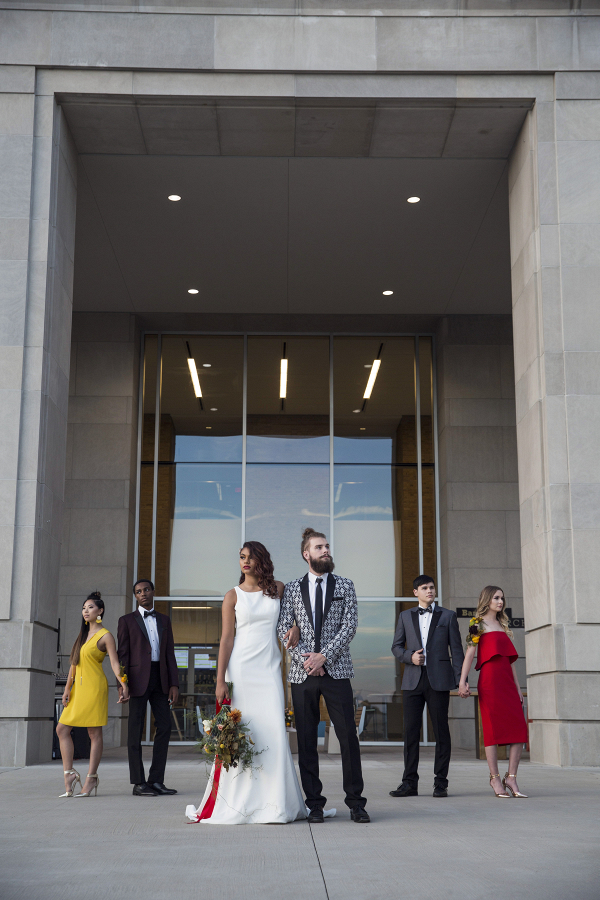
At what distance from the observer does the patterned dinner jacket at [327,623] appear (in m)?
6.25

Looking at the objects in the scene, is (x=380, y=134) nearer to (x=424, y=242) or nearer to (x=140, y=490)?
(x=424, y=242)

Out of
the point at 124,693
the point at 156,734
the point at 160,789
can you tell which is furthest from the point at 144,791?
the point at 124,693

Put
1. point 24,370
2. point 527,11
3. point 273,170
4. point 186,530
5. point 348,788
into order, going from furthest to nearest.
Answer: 1. point 186,530
2. point 273,170
3. point 527,11
4. point 24,370
5. point 348,788

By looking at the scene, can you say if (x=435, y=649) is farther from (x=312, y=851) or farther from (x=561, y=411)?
(x=561, y=411)

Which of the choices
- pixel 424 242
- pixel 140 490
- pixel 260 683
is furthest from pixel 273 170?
pixel 260 683

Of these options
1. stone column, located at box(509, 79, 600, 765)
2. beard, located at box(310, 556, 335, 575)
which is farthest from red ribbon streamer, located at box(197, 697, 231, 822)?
stone column, located at box(509, 79, 600, 765)

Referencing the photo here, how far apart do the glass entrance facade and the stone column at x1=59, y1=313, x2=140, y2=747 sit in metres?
0.71

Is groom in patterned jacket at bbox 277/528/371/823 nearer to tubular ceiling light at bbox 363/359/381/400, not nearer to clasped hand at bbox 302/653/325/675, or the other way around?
clasped hand at bbox 302/653/325/675

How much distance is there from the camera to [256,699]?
6.34 metres

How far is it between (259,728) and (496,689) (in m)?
2.41

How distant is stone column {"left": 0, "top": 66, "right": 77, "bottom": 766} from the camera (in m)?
10.9

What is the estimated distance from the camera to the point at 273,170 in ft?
46.4

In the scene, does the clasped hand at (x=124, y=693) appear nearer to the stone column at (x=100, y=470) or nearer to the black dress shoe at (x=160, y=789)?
the black dress shoe at (x=160, y=789)

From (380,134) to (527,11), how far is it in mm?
2496
